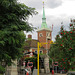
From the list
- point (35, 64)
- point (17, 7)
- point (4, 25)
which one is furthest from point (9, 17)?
point (35, 64)

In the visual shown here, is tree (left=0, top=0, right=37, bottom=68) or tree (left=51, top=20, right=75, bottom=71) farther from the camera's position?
tree (left=51, top=20, right=75, bottom=71)

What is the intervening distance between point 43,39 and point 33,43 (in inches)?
385

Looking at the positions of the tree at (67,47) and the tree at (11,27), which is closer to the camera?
the tree at (11,27)

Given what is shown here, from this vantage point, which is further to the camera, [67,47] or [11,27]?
[67,47]

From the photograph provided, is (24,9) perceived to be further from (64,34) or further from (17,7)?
(64,34)

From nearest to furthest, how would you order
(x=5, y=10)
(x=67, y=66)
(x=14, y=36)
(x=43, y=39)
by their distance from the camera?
(x=14, y=36)
(x=5, y=10)
(x=67, y=66)
(x=43, y=39)

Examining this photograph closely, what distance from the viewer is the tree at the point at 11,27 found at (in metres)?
8.04

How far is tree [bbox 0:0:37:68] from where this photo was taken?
8.04 meters

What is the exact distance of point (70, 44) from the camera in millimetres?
10297

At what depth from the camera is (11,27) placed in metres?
8.23

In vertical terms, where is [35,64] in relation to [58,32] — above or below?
below

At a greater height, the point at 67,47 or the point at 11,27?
the point at 11,27

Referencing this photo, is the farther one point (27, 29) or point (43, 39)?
point (43, 39)

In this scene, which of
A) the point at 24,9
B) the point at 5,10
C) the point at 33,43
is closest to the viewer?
the point at 5,10
